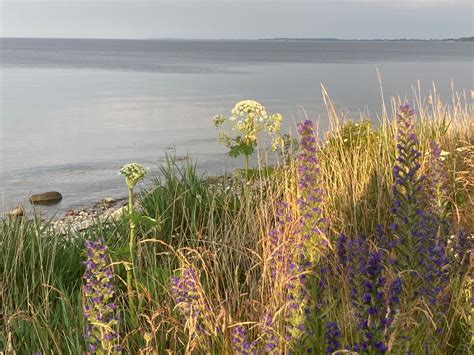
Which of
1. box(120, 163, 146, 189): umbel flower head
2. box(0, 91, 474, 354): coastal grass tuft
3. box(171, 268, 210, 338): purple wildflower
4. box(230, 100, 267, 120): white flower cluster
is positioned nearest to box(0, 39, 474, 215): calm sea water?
box(0, 91, 474, 354): coastal grass tuft

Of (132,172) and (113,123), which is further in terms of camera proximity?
(113,123)

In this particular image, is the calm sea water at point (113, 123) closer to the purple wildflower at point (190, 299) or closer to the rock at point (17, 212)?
the rock at point (17, 212)

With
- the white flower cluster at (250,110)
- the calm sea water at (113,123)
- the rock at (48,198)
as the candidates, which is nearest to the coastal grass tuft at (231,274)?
the white flower cluster at (250,110)

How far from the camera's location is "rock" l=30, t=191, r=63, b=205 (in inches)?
508

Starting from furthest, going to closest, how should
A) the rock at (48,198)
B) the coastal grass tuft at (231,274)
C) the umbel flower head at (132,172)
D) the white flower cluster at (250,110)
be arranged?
the rock at (48,198)
the white flower cluster at (250,110)
the umbel flower head at (132,172)
the coastal grass tuft at (231,274)

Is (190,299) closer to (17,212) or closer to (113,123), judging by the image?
(17,212)

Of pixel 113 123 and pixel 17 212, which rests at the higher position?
pixel 17 212

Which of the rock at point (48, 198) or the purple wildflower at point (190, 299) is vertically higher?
the purple wildflower at point (190, 299)

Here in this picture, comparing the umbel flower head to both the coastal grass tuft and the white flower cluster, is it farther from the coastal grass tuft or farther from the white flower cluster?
the white flower cluster

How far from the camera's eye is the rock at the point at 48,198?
42.3ft

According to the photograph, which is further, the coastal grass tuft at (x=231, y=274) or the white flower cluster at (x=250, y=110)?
the white flower cluster at (x=250, y=110)

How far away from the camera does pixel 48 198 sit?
42.9 feet

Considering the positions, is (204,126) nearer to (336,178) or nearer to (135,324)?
(336,178)

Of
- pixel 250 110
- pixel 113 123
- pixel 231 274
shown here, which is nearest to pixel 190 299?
pixel 231 274
